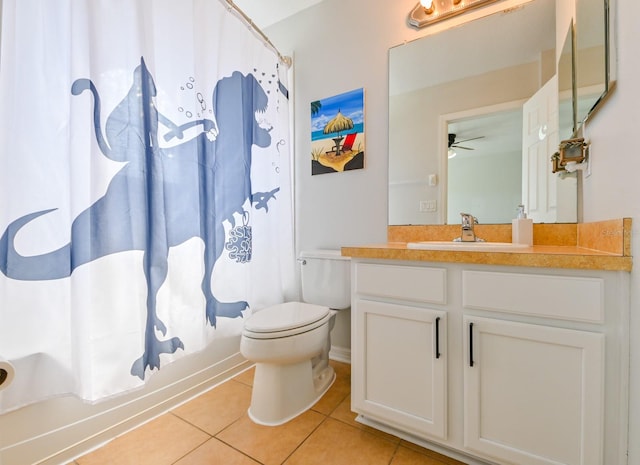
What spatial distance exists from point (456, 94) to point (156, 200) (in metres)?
1.58

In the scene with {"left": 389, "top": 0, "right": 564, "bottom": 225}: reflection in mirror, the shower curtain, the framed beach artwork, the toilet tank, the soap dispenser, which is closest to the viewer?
the shower curtain

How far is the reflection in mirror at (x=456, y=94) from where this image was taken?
135cm

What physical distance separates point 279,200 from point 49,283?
123 centimetres

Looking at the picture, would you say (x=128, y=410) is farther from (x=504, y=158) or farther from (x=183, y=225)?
(x=504, y=158)

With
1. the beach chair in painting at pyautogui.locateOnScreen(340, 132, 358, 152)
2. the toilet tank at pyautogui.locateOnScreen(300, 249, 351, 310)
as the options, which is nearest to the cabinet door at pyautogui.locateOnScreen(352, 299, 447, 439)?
the toilet tank at pyautogui.locateOnScreen(300, 249, 351, 310)

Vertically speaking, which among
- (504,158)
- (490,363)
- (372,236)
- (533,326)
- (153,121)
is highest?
(153,121)

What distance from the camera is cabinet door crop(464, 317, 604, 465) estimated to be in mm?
798

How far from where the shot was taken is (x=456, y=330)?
0.99 meters

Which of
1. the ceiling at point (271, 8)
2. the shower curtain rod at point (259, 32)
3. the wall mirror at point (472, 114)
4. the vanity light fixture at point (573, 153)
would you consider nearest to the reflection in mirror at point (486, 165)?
the wall mirror at point (472, 114)

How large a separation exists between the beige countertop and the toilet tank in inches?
19.1

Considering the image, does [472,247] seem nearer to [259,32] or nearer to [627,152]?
[627,152]

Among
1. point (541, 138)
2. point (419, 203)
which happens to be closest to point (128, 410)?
point (419, 203)

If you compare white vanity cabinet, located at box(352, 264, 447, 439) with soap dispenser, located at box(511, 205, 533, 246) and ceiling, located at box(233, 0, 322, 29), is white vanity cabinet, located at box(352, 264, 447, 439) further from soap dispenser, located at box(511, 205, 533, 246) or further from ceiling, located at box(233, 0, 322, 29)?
ceiling, located at box(233, 0, 322, 29)

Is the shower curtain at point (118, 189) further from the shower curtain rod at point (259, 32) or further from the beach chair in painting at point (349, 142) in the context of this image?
the beach chair in painting at point (349, 142)
